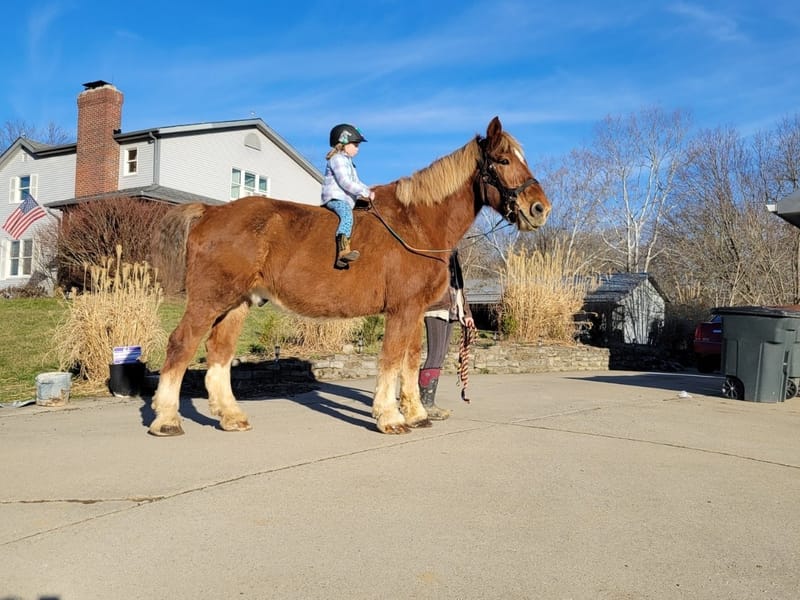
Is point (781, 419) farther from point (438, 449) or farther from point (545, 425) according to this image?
point (438, 449)

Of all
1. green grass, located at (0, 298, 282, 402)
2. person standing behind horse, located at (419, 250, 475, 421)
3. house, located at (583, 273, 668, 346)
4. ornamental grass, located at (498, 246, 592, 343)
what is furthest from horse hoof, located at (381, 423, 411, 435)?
house, located at (583, 273, 668, 346)

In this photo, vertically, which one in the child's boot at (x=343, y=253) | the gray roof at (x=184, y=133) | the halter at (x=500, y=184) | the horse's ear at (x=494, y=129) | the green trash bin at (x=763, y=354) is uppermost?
the gray roof at (x=184, y=133)

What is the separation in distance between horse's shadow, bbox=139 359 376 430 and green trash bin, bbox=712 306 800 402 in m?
5.23

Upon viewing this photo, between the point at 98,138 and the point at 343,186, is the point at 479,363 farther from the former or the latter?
the point at 98,138

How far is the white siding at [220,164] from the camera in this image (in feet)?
95.6

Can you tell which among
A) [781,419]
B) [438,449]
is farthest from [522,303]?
[438,449]

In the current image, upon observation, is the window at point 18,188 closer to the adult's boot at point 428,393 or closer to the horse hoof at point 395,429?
the adult's boot at point 428,393

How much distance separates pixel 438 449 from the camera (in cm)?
514

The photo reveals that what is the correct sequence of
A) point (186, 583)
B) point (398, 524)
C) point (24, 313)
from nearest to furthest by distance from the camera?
point (186, 583) < point (398, 524) < point (24, 313)

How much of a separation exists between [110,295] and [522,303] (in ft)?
31.7

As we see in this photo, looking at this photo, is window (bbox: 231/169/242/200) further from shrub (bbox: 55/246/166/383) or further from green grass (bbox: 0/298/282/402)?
shrub (bbox: 55/246/166/383)

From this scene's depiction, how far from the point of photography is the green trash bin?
28.5 feet

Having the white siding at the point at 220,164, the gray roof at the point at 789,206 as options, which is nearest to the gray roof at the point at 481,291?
the gray roof at the point at 789,206

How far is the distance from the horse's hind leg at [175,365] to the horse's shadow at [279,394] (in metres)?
0.66
